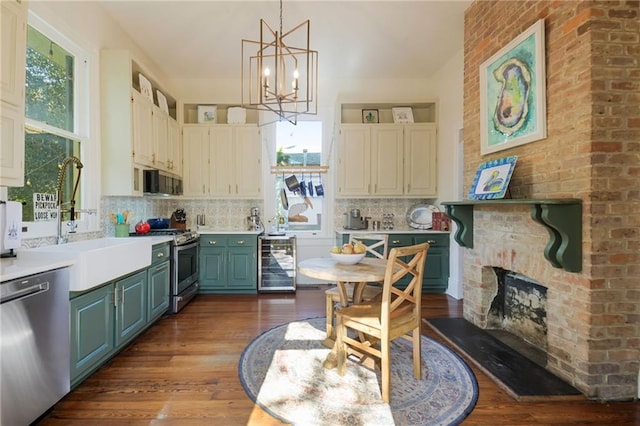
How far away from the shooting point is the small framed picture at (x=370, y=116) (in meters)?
4.73

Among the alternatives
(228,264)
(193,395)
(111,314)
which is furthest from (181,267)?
(193,395)

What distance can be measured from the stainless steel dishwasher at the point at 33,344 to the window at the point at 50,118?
99cm

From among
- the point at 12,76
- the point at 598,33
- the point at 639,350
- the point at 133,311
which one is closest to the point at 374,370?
the point at 639,350

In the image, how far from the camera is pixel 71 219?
248 cm

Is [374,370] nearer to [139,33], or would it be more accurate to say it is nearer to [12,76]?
[12,76]

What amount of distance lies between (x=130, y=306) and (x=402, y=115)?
170 inches

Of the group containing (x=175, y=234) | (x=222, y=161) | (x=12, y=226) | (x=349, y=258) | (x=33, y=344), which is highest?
(x=222, y=161)

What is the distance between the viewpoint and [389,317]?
1.90m

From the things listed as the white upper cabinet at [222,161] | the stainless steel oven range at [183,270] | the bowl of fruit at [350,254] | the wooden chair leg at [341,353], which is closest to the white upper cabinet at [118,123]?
the stainless steel oven range at [183,270]

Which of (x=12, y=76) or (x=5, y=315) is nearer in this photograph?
(x=5, y=315)

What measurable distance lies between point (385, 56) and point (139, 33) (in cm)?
312

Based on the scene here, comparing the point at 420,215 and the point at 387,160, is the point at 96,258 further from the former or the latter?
the point at 420,215

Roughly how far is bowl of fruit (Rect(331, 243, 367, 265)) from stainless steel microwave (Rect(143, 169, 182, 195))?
2.33m

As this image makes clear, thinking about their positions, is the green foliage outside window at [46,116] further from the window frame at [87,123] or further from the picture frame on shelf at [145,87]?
the picture frame on shelf at [145,87]
